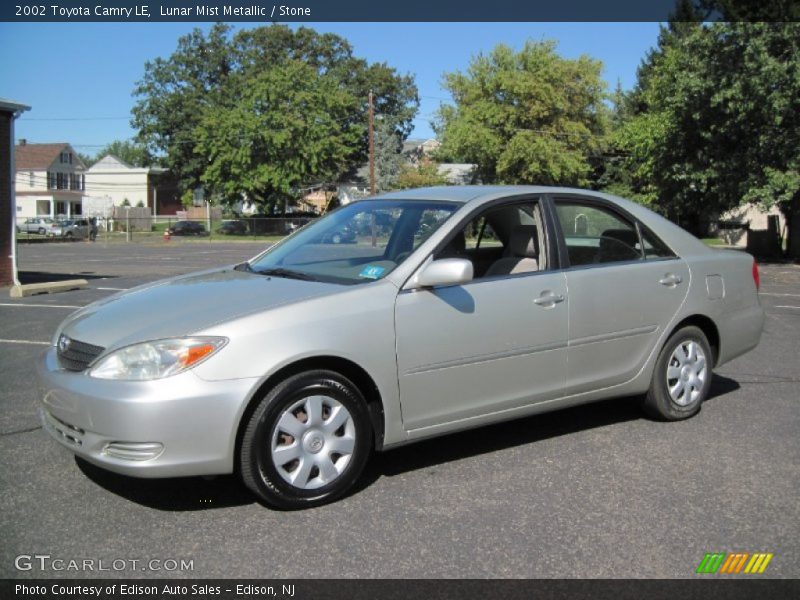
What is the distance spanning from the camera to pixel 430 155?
64938 millimetres

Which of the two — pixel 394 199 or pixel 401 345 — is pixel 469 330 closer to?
pixel 401 345

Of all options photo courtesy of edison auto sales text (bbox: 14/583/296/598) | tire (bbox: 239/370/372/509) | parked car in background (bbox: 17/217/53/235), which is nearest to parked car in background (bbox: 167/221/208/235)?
parked car in background (bbox: 17/217/53/235)

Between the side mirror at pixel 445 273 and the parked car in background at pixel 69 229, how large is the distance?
52255mm

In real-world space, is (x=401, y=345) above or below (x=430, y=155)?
below

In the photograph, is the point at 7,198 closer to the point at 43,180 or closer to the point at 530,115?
the point at 530,115

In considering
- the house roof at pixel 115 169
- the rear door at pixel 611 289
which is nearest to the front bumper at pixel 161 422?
the rear door at pixel 611 289

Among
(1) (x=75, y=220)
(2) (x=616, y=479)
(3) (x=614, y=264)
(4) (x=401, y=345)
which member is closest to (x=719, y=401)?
(3) (x=614, y=264)

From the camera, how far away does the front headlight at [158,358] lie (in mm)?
3594

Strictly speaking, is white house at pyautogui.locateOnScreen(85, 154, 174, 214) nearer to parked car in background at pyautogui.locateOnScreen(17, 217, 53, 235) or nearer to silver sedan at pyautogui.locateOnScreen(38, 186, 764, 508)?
parked car in background at pyautogui.locateOnScreen(17, 217, 53, 235)

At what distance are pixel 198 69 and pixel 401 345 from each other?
7282 centimetres

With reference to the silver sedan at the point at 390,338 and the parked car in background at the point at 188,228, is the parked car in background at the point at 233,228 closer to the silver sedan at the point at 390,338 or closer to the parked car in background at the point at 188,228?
the parked car in background at the point at 188,228

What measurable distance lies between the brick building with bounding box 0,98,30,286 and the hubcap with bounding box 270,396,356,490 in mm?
14711

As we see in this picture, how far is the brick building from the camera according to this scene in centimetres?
1627

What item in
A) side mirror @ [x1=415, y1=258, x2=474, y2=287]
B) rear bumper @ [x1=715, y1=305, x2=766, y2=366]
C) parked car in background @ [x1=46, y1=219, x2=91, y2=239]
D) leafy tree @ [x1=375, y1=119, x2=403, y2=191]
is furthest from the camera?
leafy tree @ [x1=375, y1=119, x2=403, y2=191]
